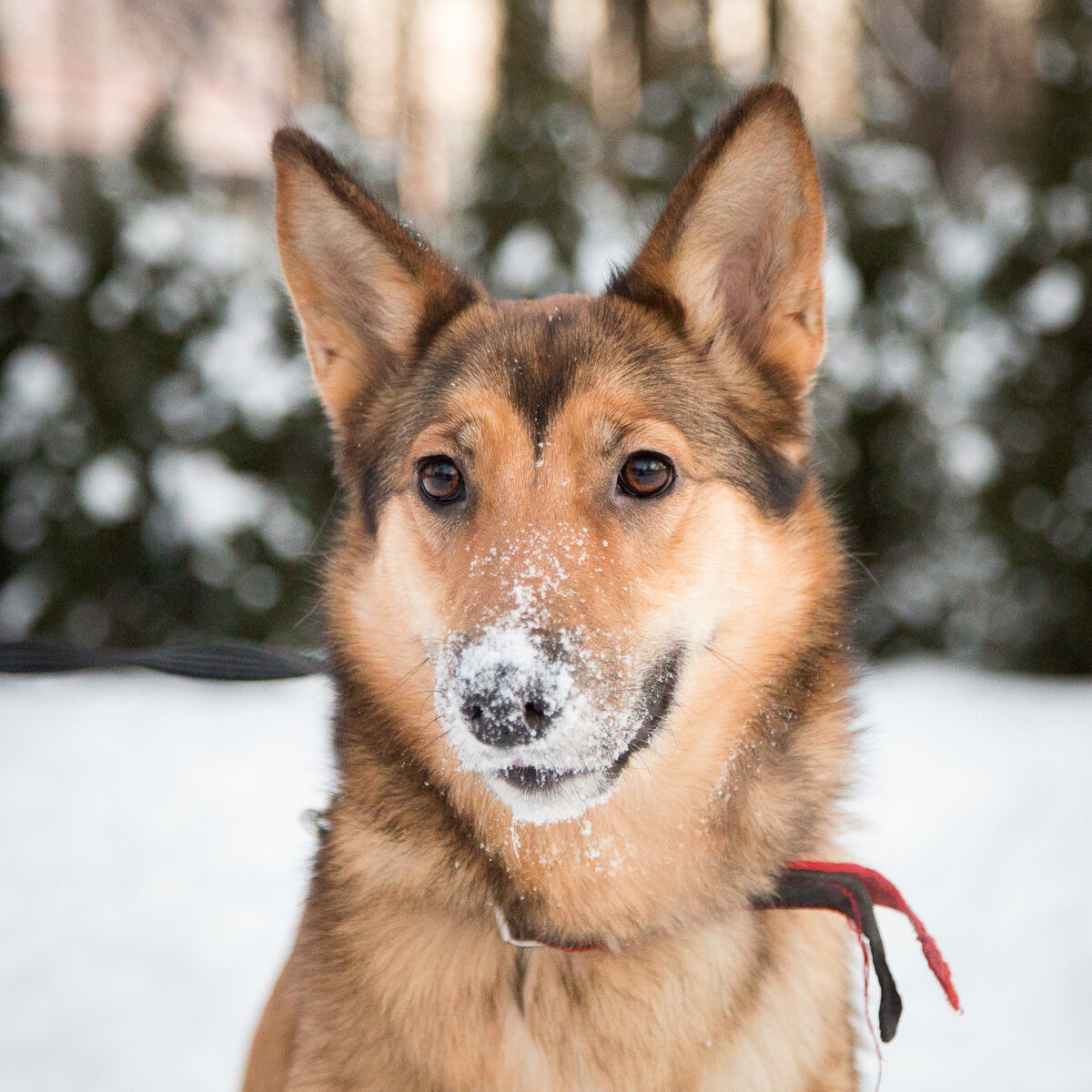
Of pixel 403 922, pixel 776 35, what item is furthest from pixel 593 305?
pixel 776 35

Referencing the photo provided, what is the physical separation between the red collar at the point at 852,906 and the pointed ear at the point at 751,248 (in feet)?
3.74

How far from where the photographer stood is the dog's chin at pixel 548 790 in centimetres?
176

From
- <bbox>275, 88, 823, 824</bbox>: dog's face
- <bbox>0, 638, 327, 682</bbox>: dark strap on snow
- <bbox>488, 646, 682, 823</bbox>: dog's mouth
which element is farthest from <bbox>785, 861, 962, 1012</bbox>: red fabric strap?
<bbox>0, 638, 327, 682</bbox>: dark strap on snow

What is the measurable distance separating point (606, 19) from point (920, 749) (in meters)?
10.4

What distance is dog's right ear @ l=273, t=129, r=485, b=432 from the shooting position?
2.25 metres

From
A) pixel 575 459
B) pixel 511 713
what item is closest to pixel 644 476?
pixel 575 459

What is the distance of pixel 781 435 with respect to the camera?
7.67ft

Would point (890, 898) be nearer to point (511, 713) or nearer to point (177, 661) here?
point (511, 713)

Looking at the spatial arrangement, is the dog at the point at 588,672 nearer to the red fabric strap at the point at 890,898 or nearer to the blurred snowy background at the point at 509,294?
the red fabric strap at the point at 890,898

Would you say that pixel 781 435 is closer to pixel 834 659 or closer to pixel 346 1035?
pixel 834 659

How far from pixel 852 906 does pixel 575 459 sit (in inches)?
44.3

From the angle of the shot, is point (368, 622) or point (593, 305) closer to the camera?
point (368, 622)

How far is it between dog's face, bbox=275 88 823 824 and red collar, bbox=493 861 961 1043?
13.5 inches

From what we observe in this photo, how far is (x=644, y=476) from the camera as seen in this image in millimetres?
2170
